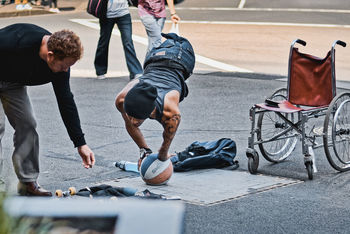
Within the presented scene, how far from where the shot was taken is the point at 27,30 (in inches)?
221

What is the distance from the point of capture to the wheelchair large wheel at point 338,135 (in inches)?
278

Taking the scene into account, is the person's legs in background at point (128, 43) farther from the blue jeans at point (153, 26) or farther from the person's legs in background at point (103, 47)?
the blue jeans at point (153, 26)

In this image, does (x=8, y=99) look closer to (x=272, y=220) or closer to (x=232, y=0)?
(x=272, y=220)

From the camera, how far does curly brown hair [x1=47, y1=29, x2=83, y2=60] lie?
5.05 metres

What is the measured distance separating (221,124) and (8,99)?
13.7 ft

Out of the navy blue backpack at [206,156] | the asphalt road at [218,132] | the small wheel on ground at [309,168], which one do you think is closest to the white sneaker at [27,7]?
the asphalt road at [218,132]

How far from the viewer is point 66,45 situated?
505 cm

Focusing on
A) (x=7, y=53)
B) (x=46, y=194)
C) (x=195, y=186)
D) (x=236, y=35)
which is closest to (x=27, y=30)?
(x=7, y=53)

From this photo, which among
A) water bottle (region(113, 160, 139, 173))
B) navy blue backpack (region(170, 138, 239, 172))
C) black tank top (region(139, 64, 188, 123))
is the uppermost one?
black tank top (region(139, 64, 188, 123))

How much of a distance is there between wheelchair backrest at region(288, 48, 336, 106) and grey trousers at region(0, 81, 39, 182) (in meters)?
2.86

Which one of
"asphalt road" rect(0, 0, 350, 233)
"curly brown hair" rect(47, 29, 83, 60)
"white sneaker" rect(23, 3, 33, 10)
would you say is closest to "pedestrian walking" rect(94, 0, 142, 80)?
"asphalt road" rect(0, 0, 350, 233)

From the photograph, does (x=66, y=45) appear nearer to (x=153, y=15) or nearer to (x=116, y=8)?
(x=153, y=15)

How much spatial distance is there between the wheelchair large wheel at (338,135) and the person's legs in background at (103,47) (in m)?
5.83

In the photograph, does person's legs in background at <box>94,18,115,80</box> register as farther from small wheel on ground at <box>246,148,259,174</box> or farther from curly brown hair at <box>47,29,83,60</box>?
curly brown hair at <box>47,29,83,60</box>
